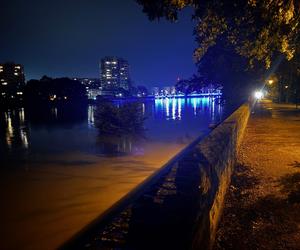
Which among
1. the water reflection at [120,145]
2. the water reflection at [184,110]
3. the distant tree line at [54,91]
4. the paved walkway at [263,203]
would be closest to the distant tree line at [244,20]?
the paved walkway at [263,203]

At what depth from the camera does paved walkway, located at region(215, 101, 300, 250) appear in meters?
4.74

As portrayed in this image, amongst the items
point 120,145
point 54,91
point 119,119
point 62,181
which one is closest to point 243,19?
point 62,181

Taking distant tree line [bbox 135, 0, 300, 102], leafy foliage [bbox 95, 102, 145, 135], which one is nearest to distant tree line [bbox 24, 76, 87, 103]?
leafy foliage [bbox 95, 102, 145, 135]

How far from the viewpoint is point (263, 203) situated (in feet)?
20.3

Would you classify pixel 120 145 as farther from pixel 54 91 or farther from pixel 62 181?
pixel 54 91

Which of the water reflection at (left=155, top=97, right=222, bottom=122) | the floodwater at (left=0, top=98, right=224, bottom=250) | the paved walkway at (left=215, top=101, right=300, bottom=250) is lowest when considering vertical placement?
the floodwater at (left=0, top=98, right=224, bottom=250)

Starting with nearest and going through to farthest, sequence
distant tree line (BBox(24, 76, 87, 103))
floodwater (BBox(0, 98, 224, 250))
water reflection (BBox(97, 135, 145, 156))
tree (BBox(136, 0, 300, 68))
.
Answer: tree (BBox(136, 0, 300, 68)) → floodwater (BBox(0, 98, 224, 250)) → water reflection (BBox(97, 135, 145, 156)) → distant tree line (BBox(24, 76, 87, 103))

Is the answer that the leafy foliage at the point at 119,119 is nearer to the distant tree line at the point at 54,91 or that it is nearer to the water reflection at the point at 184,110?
the water reflection at the point at 184,110

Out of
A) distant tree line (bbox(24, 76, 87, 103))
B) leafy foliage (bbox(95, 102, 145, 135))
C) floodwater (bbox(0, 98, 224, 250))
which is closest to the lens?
floodwater (bbox(0, 98, 224, 250))

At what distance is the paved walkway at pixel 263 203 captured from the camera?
4738mm

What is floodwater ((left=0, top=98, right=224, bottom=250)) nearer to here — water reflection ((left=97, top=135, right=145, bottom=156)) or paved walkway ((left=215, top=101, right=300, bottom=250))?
water reflection ((left=97, top=135, right=145, bottom=156))

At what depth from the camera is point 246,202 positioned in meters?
6.29

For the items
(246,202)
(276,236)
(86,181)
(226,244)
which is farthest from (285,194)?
(86,181)

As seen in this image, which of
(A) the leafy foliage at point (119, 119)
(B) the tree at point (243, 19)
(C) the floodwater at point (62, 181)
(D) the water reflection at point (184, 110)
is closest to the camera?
(B) the tree at point (243, 19)
